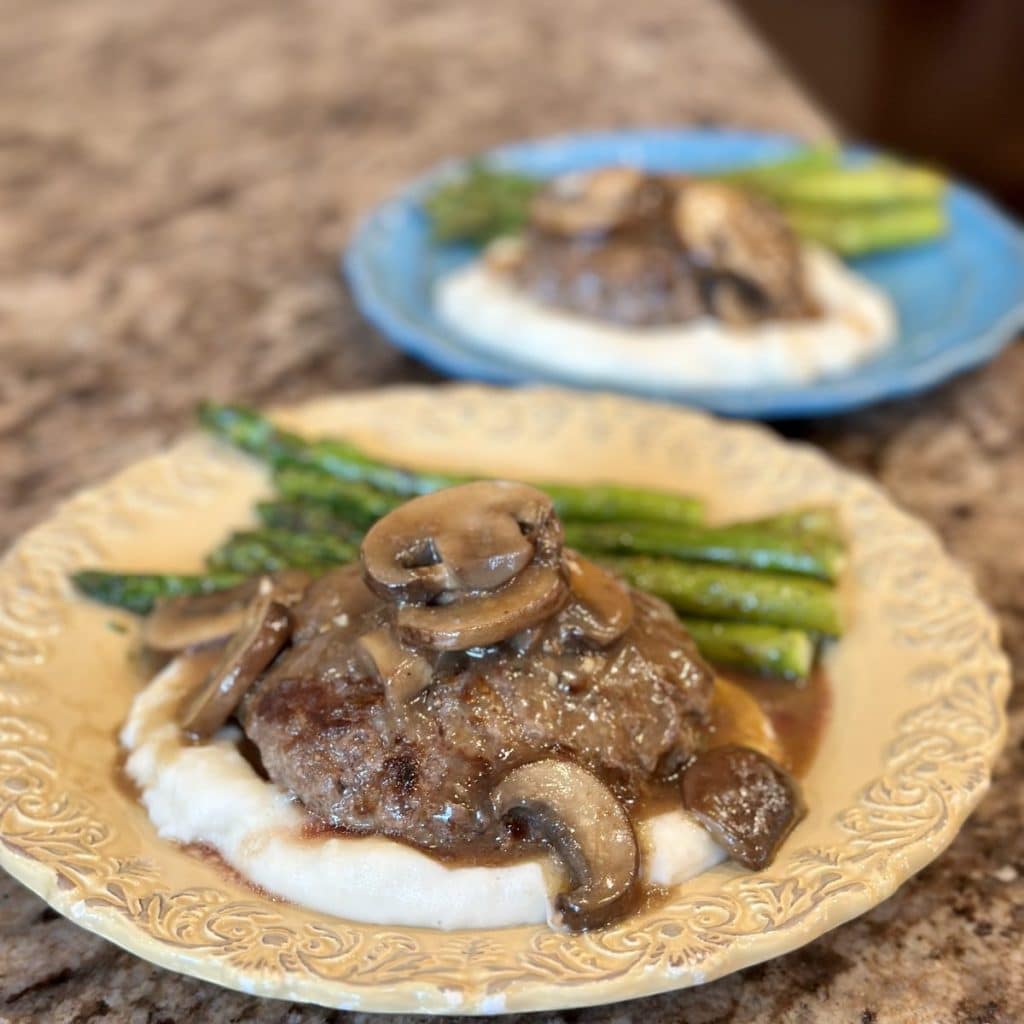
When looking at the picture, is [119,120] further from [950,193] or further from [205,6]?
[950,193]

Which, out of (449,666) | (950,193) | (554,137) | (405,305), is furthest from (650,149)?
(449,666)

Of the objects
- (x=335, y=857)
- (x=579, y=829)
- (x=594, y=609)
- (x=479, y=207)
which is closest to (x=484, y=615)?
(x=594, y=609)

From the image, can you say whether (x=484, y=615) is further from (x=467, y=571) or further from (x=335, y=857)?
(x=335, y=857)

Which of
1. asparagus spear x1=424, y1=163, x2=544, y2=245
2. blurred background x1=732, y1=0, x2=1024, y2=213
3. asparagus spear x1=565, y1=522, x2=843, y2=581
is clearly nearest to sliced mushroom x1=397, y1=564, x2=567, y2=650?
asparagus spear x1=565, y1=522, x2=843, y2=581

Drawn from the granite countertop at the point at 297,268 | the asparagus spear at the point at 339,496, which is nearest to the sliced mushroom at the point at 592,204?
the granite countertop at the point at 297,268

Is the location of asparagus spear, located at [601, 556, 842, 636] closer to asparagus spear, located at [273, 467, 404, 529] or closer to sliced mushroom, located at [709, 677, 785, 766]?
sliced mushroom, located at [709, 677, 785, 766]
